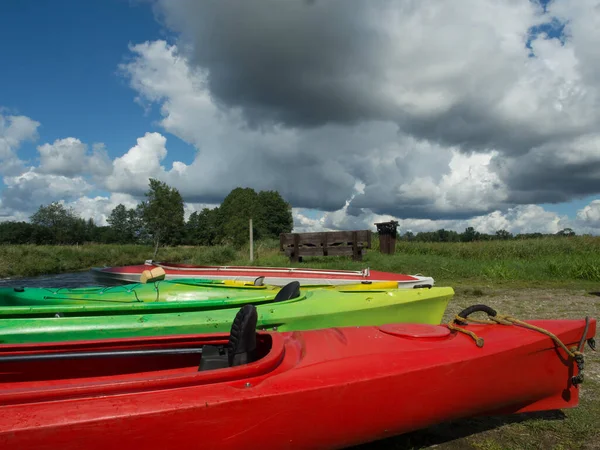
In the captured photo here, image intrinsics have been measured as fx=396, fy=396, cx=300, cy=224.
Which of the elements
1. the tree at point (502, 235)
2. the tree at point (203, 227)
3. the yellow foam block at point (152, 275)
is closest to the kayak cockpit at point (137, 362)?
the yellow foam block at point (152, 275)

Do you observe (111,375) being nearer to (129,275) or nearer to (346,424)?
(346,424)

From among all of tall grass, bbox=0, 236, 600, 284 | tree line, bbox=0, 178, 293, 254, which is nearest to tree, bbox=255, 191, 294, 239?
tree line, bbox=0, 178, 293, 254

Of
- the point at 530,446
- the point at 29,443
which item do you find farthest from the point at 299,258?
the point at 29,443

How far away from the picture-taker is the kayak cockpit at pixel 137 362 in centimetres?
214

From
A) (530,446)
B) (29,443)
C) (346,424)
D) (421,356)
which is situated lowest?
(530,446)

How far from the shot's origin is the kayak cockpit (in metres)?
2.14

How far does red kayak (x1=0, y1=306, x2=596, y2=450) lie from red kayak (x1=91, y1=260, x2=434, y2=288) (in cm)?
414

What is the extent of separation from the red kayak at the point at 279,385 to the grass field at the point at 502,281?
0.26m

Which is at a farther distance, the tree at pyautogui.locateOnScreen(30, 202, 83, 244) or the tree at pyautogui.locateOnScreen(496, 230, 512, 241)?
the tree at pyautogui.locateOnScreen(30, 202, 83, 244)

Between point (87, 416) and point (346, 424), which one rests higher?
point (87, 416)

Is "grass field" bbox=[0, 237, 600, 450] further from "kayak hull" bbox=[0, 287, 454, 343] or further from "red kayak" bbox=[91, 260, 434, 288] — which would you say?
"kayak hull" bbox=[0, 287, 454, 343]

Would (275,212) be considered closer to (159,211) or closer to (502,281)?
(159,211)

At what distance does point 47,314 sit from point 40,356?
154cm

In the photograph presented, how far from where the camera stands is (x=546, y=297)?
29.1 feet
